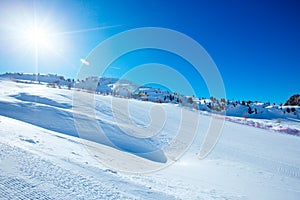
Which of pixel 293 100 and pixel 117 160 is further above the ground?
pixel 293 100

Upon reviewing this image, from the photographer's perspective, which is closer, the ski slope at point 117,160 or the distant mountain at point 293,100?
the ski slope at point 117,160

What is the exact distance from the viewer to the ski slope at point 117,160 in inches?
66.0

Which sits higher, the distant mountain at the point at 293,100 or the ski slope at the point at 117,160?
the distant mountain at the point at 293,100

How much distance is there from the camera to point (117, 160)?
129 inches

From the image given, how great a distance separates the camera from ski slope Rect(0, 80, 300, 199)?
1676 mm

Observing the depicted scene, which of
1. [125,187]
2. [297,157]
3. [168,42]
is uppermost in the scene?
[168,42]

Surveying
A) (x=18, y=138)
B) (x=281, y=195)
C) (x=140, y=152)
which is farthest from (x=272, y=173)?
(x=18, y=138)

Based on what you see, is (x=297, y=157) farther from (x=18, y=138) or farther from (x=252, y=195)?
(x=18, y=138)

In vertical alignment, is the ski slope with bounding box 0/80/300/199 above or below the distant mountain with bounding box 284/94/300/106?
below

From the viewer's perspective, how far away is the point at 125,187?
6.57 feet

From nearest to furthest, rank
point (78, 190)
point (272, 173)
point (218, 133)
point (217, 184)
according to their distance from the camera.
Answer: point (78, 190) → point (217, 184) → point (272, 173) → point (218, 133)

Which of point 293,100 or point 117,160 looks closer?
point 117,160

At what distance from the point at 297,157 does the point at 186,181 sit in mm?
4303

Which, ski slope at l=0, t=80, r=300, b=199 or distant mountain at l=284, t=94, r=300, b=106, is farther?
distant mountain at l=284, t=94, r=300, b=106
